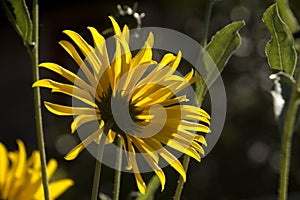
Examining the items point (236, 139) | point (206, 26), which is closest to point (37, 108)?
point (206, 26)

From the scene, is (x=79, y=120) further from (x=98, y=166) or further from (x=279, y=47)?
(x=279, y=47)

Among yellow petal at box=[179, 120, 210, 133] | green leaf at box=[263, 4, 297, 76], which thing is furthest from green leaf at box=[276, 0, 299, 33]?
yellow petal at box=[179, 120, 210, 133]

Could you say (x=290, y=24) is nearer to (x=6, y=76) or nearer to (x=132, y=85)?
(x=132, y=85)

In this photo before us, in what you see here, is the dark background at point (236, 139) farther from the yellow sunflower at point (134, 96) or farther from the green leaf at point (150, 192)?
the yellow sunflower at point (134, 96)

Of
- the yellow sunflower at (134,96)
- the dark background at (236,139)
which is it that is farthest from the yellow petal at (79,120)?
the dark background at (236,139)

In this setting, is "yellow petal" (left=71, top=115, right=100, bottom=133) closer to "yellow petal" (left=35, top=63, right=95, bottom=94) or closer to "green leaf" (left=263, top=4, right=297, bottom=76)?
"yellow petal" (left=35, top=63, right=95, bottom=94)

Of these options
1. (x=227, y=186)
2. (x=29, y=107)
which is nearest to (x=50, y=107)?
(x=227, y=186)

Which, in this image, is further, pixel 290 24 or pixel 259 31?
pixel 259 31
